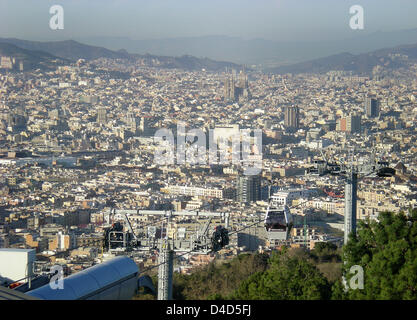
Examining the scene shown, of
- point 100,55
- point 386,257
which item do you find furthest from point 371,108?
point 386,257

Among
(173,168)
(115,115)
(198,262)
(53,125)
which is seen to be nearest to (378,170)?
(198,262)

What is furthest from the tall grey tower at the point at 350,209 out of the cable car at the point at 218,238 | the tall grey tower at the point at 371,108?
the tall grey tower at the point at 371,108

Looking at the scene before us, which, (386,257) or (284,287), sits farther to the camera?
(284,287)

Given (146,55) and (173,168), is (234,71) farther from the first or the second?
(173,168)

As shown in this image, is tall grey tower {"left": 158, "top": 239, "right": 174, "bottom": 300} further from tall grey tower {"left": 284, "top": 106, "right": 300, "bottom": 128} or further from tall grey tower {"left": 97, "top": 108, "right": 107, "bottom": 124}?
tall grey tower {"left": 97, "top": 108, "right": 107, "bottom": 124}

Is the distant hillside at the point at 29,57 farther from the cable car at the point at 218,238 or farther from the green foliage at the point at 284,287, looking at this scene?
the cable car at the point at 218,238

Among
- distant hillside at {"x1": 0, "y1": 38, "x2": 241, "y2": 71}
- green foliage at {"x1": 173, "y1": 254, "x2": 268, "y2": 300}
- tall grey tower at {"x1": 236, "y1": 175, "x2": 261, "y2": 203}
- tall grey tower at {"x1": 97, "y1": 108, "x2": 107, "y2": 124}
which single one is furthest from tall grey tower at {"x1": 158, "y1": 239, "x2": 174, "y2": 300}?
distant hillside at {"x1": 0, "y1": 38, "x2": 241, "y2": 71}

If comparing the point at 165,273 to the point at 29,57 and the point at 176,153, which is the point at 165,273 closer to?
the point at 176,153
